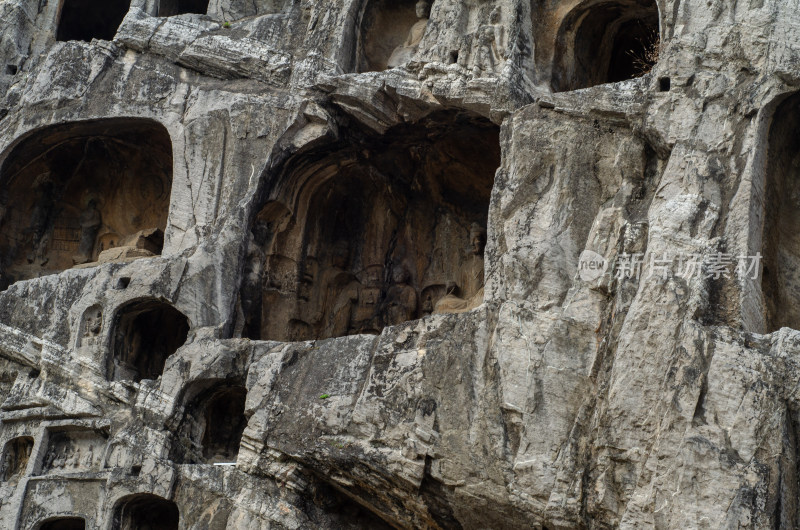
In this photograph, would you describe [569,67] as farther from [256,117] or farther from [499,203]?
[256,117]

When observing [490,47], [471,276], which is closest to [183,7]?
[490,47]

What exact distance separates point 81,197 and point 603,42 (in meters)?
8.79

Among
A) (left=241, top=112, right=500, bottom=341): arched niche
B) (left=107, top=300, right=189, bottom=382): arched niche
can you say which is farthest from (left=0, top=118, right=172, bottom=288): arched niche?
(left=241, top=112, right=500, bottom=341): arched niche

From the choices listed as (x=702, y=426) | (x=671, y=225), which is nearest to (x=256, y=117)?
(x=671, y=225)

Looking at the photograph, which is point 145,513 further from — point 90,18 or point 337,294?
point 90,18

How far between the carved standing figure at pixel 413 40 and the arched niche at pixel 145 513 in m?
7.23

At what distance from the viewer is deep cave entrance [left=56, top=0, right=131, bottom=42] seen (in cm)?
2164

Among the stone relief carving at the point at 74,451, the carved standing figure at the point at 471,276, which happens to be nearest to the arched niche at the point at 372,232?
the carved standing figure at the point at 471,276

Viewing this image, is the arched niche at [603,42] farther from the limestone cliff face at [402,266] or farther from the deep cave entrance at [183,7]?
the deep cave entrance at [183,7]

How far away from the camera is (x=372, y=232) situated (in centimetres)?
1855

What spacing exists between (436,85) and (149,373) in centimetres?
567

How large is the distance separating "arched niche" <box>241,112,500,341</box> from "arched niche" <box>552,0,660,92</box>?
1.41 metres

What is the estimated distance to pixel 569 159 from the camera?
14555 millimetres

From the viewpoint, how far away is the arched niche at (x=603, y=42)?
16.8 m
